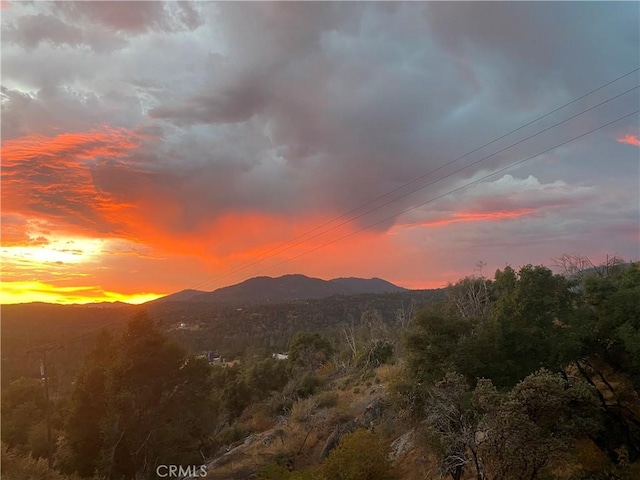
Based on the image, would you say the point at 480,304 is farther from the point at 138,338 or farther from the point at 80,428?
the point at 80,428

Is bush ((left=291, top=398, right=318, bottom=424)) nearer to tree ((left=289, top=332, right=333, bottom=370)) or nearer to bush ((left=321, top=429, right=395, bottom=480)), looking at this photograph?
bush ((left=321, top=429, right=395, bottom=480))

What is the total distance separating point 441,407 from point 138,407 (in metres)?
23.3

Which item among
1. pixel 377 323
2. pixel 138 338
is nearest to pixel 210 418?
pixel 138 338

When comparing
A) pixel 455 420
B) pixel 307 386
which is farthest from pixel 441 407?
pixel 307 386

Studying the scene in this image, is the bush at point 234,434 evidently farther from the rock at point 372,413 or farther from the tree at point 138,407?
the rock at point 372,413

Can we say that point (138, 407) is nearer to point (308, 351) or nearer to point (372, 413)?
point (372, 413)

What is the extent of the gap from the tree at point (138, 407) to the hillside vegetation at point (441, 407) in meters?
0.09

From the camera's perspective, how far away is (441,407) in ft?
52.9

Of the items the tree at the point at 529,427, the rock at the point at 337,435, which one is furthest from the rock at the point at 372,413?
the tree at the point at 529,427


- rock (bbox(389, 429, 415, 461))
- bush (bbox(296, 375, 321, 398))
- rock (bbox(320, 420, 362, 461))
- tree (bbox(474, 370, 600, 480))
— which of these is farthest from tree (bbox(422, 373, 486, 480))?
bush (bbox(296, 375, 321, 398))

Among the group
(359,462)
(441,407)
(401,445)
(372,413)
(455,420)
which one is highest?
(441,407)

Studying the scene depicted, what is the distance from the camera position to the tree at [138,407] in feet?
95.3

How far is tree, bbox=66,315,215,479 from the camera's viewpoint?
95.3 ft

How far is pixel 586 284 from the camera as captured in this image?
77.0 ft
